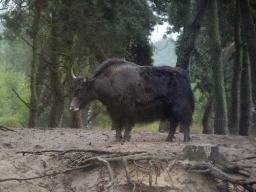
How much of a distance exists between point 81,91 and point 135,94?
1.32m

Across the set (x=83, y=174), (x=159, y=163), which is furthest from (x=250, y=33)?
(x=83, y=174)

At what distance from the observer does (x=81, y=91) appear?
679cm

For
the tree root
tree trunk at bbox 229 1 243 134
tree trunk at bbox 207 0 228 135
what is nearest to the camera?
the tree root

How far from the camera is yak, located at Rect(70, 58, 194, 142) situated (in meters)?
6.84

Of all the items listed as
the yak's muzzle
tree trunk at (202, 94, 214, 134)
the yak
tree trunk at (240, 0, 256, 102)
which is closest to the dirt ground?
the yak's muzzle

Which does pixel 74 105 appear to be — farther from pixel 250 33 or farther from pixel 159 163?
pixel 250 33

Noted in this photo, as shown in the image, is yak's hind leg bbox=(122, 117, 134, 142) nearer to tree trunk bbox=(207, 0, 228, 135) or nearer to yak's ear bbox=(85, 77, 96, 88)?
yak's ear bbox=(85, 77, 96, 88)

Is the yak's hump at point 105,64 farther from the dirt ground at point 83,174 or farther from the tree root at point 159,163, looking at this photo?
the tree root at point 159,163

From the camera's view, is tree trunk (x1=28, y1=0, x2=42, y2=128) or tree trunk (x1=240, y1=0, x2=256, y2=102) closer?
tree trunk (x1=240, y1=0, x2=256, y2=102)

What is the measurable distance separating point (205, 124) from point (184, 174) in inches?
437

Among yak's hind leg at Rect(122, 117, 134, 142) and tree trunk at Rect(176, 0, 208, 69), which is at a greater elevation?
tree trunk at Rect(176, 0, 208, 69)

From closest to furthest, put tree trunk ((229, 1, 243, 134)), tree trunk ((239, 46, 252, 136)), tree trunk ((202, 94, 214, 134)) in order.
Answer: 1. tree trunk ((239, 46, 252, 136))
2. tree trunk ((229, 1, 243, 134))
3. tree trunk ((202, 94, 214, 134))

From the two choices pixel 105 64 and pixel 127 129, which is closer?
pixel 127 129

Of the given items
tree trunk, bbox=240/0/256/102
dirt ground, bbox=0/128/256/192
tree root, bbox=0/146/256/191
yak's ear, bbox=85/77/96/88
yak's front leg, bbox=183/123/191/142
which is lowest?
dirt ground, bbox=0/128/256/192
